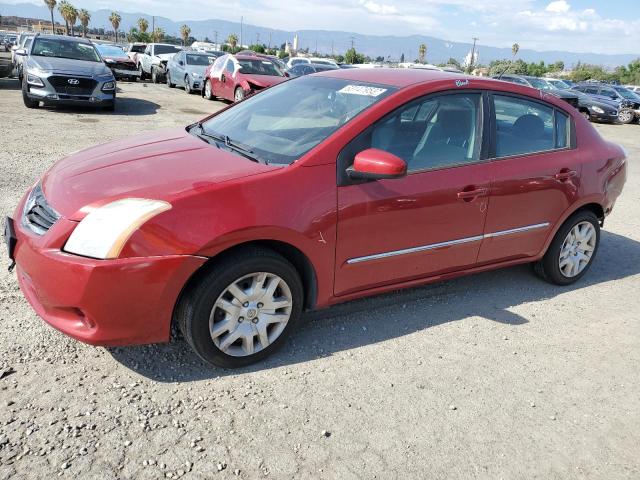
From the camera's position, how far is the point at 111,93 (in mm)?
11992

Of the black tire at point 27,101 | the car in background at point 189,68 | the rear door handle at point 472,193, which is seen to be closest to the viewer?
the rear door handle at point 472,193

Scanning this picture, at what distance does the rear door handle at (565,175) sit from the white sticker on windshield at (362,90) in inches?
64.8

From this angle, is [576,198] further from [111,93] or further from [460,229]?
[111,93]

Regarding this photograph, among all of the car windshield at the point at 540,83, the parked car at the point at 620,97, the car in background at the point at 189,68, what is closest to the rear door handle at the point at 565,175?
the car in background at the point at 189,68

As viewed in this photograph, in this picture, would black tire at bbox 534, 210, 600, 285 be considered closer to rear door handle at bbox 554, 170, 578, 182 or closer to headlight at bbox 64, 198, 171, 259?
rear door handle at bbox 554, 170, 578, 182

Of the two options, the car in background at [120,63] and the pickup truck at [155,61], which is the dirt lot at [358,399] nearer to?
the car in background at [120,63]

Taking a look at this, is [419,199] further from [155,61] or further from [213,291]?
[155,61]

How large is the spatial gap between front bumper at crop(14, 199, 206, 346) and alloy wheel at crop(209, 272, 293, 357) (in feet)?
0.90

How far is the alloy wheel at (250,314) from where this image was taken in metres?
2.90

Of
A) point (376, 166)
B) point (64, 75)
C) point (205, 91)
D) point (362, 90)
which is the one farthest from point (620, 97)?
point (376, 166)

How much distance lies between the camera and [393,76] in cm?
374

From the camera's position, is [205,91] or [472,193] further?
[205,91]

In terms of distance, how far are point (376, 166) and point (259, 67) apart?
13.6 m

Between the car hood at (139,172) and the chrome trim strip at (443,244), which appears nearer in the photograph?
the car hood at (139,172)
